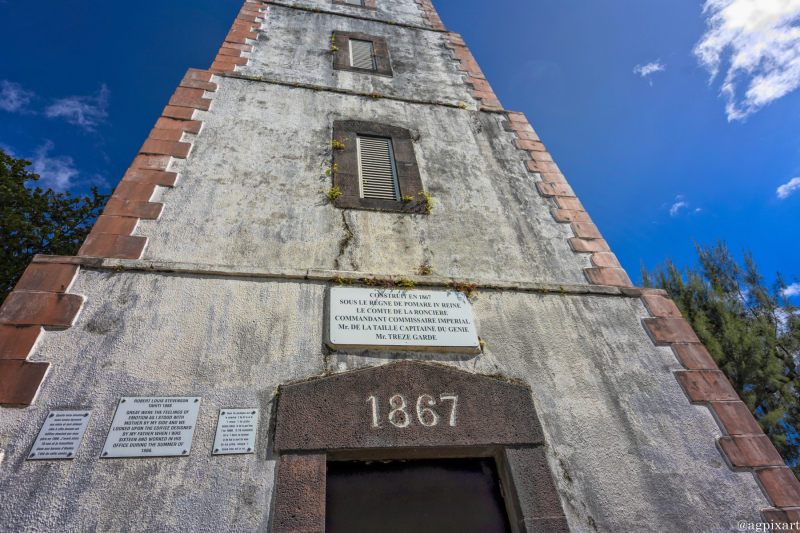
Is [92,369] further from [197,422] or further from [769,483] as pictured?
[769,483]

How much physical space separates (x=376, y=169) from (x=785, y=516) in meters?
5.71

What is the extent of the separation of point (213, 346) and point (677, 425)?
4.55m

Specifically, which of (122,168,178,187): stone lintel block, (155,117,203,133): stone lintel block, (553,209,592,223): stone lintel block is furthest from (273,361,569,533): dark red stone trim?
(155,117,203,133): stone lintel block

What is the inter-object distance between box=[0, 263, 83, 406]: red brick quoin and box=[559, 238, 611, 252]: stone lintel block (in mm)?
5643

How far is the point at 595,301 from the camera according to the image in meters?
4.86

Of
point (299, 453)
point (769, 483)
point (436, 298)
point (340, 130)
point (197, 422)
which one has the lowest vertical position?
point (769, 483)

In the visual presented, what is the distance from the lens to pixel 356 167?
18.6 feet

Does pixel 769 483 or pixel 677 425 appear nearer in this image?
pixel 769 483

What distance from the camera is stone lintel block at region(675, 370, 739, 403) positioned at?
421 cm

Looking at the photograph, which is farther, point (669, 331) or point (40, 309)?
point (669, 331)

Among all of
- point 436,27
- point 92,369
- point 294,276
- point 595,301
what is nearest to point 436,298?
point 294,276

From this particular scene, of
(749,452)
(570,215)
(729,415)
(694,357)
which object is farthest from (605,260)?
(749,452)

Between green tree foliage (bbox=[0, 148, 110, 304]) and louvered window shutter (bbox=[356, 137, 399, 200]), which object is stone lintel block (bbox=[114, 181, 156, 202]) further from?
green tree foliage (bbox=[0, 148, 110, 304])

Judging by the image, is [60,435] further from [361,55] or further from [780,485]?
[361,55]
